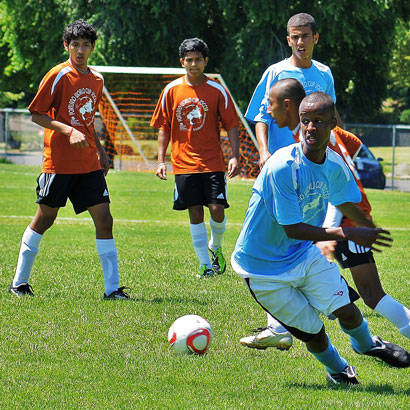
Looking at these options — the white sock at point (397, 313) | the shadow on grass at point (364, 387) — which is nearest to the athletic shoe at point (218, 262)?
the white sock at point (397, 313)

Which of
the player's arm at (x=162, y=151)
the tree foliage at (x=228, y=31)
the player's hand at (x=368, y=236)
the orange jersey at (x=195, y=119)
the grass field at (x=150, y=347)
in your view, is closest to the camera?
the player's hand at (x=368, y=236)

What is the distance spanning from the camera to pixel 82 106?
6.82 metres

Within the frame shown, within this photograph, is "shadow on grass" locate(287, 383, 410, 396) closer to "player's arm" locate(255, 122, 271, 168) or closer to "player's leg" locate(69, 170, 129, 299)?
"player's arm" locate(255, 122, 271, 168)

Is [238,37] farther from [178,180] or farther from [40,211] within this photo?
[40,211]

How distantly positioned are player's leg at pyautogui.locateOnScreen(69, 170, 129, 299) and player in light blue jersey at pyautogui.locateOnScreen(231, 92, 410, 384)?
8.50 feet

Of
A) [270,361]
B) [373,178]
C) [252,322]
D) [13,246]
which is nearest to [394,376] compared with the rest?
[270,361]

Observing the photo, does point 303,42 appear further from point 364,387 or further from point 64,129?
point 364,387

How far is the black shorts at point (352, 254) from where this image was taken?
5.00m

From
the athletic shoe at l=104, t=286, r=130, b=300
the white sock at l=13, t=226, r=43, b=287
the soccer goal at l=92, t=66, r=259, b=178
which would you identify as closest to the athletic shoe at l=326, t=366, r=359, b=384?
the athletic shoe at l=104, t=286, r=130, b=300

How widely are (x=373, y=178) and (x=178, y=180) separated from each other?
56.7 feet

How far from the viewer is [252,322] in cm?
607

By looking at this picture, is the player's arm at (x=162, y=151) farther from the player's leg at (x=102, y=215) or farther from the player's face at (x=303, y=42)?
the player's face at (x=303, y=42)

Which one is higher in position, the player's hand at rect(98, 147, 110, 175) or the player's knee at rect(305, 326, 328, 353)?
the player's hand at rect(98, 147, 110, 175)

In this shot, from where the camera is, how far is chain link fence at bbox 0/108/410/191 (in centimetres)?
2582
